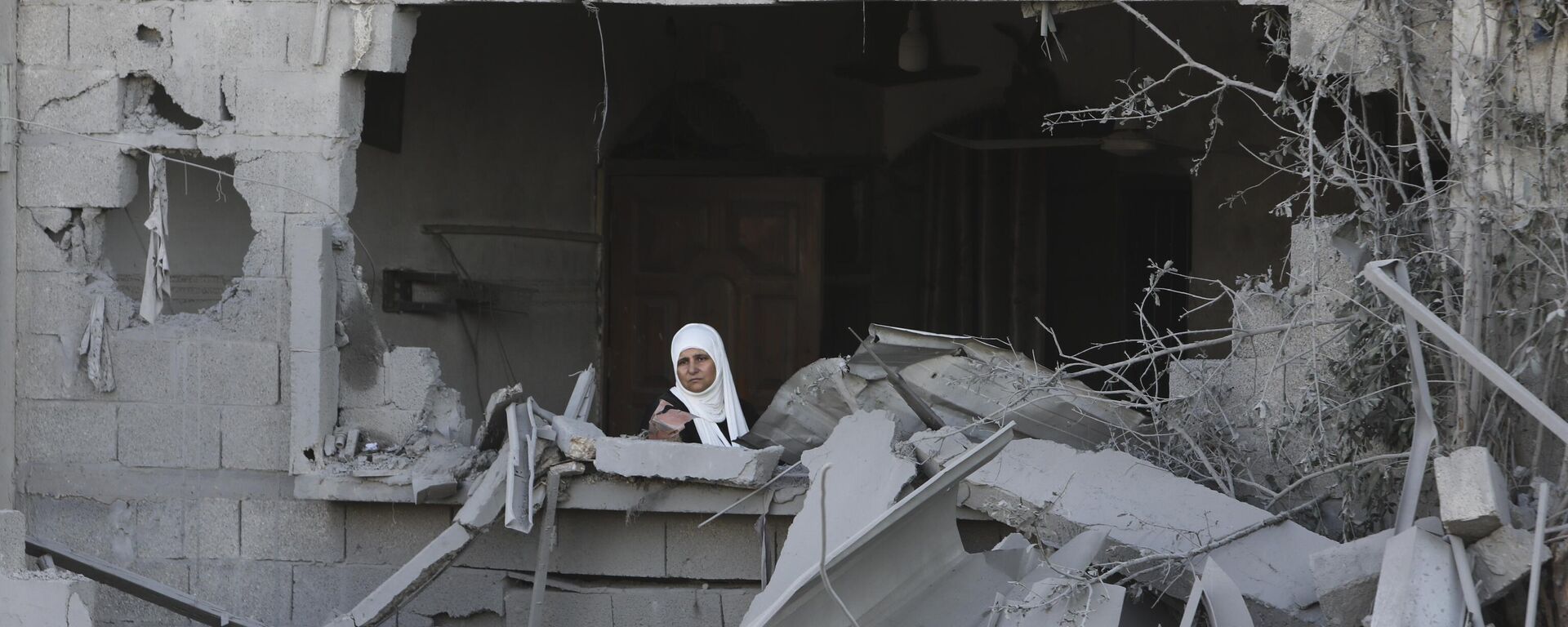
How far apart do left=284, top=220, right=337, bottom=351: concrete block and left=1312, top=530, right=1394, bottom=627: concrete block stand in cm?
369

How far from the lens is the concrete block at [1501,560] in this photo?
3.65 metres

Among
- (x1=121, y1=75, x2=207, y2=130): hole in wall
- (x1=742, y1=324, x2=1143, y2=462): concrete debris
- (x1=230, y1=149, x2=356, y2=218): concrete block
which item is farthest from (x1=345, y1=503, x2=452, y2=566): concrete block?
(x1=121, y1=75, x2=207, y2=130): hole in wall

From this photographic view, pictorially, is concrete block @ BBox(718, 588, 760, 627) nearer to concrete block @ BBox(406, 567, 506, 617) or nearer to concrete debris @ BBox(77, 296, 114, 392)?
concrete block @ BBox(406, 567, 506, 617)

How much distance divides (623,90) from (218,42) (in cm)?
374

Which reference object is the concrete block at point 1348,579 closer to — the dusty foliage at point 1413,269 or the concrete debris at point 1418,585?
the concrete debris at point 1418,585

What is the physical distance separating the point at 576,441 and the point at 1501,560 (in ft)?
10.2

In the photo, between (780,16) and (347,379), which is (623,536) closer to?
(347,379)

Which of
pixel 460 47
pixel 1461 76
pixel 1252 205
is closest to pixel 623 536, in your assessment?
pixel 1461 76

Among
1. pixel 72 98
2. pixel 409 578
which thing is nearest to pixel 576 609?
pixel 409 578

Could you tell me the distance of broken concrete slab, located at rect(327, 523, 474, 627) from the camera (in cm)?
512

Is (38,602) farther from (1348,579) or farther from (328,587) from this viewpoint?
(1348,579)

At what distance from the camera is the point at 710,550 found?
5523mm

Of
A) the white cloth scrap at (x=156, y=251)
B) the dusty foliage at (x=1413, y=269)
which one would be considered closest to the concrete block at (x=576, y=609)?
the white cloth scrap at (x=156, y=251)

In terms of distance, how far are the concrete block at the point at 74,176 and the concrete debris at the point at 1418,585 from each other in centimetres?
479
